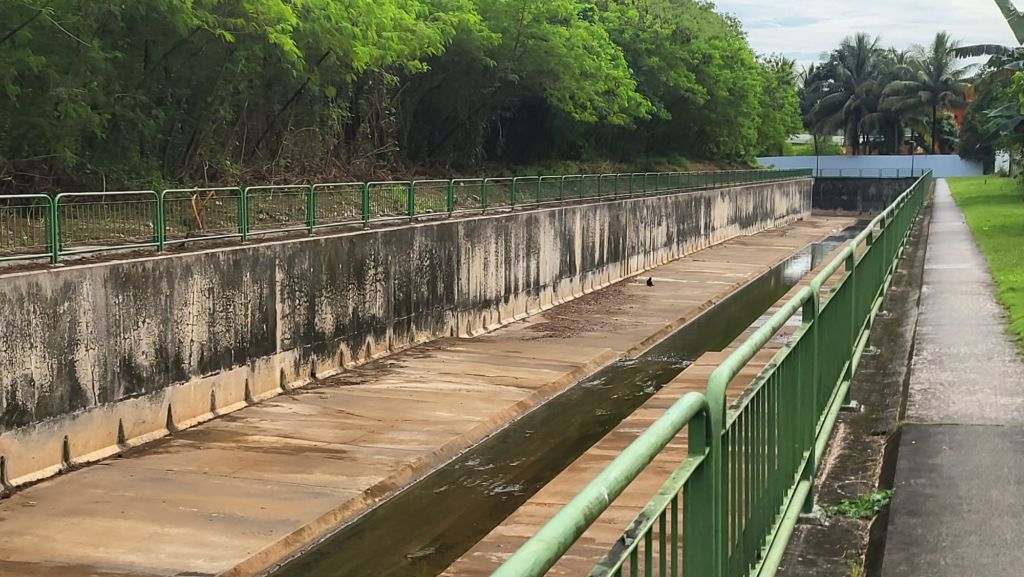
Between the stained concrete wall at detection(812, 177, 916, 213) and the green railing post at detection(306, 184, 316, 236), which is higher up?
the green railing post at detection(306, 184, 316, 236)

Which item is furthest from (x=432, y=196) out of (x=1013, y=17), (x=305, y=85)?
(x=1013, y=17)

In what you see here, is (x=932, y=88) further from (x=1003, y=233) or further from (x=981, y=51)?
(x=1003, y=233)

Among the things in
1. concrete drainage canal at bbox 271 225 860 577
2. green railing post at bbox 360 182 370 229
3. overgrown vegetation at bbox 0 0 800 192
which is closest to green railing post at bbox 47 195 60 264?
overgrown vegetation at bbox 0 0 800 192

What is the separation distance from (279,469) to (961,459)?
25.7 feet

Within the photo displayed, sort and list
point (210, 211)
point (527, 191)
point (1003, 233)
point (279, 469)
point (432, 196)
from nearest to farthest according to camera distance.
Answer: point (279, 469), point (210, 211), point (432, 196), point (527, 191), point (1003, 233)

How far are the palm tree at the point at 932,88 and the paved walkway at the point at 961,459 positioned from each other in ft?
287

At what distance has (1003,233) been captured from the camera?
32500 mm

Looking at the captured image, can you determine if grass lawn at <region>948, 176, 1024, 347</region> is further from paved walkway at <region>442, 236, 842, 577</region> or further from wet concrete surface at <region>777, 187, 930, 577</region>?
paved walkway at <region>442, 236, 842, 577</region>

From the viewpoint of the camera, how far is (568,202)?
3284cm

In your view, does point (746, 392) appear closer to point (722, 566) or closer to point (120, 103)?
point (722, 566)

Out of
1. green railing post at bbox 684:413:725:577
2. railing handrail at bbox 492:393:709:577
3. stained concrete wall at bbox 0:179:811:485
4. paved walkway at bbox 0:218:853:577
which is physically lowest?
paved walkway at bbox 0:218:853:577

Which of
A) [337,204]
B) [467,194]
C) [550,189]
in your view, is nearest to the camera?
[337,204]

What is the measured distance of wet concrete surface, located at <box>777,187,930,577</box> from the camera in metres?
5.98

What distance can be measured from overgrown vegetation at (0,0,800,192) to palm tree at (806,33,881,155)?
51.0 metres
